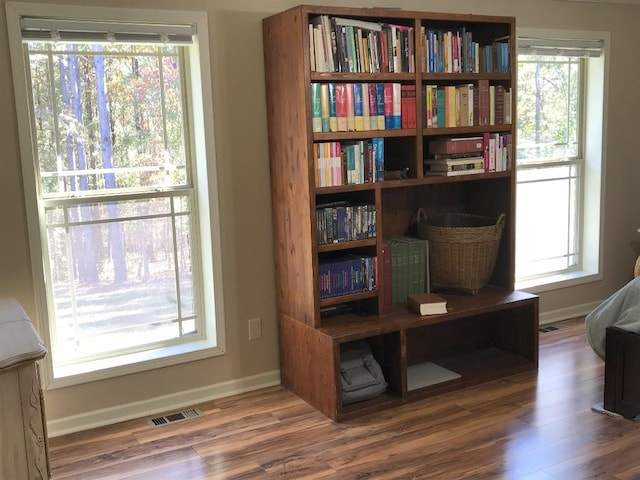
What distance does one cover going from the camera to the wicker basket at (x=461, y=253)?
12.2ft

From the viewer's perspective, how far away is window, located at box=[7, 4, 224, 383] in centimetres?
319

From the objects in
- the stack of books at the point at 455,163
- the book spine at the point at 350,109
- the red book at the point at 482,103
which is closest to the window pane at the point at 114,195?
the book spine at the point at 350,109

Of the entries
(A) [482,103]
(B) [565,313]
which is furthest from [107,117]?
(B) [565,313]

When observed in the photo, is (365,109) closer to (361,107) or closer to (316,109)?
(361,107)

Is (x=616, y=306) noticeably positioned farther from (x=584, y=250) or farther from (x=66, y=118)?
(x=66, y=118)

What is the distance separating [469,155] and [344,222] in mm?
821

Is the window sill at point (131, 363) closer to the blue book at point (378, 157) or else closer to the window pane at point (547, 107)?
the blue book at point (378, 157)

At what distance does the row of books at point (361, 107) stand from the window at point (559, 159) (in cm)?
136

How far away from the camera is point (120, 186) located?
3432mm

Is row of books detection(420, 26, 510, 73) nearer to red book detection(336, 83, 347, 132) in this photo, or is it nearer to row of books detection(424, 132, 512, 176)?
row of books detection(424, 132, 512, 176)

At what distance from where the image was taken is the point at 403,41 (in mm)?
3449

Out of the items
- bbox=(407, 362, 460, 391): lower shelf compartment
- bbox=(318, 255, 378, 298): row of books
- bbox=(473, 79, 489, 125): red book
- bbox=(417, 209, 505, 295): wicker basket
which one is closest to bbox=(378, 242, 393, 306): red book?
bbox=(318, 255, 378, 298): row of books

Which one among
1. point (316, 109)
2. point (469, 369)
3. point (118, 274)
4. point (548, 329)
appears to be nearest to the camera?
point (316, 109)

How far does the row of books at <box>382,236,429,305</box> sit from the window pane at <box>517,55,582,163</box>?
1282 millimetres
